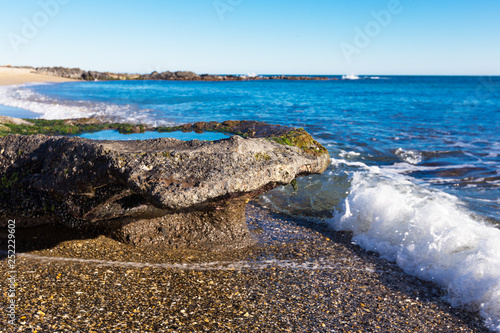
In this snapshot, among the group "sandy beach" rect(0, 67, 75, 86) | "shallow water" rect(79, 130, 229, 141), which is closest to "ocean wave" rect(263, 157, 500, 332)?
"shallow water" rect(79, 130, 229, 141)

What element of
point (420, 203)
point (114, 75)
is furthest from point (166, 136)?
point (114, 75)

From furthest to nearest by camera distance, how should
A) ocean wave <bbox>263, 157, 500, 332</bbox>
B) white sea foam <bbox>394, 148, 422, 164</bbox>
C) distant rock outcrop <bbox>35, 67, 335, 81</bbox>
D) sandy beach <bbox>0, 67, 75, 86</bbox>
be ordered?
distant rock outcrop <bbox>35, 67, 335, 81</bbox> → sandy beach <bbox>0, 67, 75, 86</bbox> → white sea foam <bbox>394, 148, 422, 164</bbox> → ocean wave <bbox>263, 157, 500, 332</bbox>

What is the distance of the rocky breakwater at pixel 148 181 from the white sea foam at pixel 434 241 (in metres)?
2.27

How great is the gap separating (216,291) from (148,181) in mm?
1734

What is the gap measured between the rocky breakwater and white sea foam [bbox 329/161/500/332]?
227 cm

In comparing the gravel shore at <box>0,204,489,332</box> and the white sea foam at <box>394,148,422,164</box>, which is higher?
the white sea foam at <box>394,148,422,164</box>

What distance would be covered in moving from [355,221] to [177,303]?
4675 mm

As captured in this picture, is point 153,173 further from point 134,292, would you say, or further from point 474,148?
point 474,148

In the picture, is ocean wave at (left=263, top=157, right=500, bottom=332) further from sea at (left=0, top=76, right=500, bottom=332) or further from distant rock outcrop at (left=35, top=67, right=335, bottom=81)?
distant rock outcrop at (left=35, top=67, right=335, bottom=81)

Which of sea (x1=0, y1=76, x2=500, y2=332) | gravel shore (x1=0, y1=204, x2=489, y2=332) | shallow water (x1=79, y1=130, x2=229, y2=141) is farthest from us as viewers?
shallow water (x1=79, y1=130, x2=229, y2=141)

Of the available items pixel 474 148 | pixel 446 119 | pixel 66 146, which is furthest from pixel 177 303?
pixel 446 119

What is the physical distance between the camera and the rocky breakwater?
4465 millimetres

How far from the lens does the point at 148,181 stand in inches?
172

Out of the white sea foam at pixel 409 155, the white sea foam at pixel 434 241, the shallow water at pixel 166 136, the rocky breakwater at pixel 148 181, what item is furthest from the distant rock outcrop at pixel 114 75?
the white sea foam at pixel 434 241
